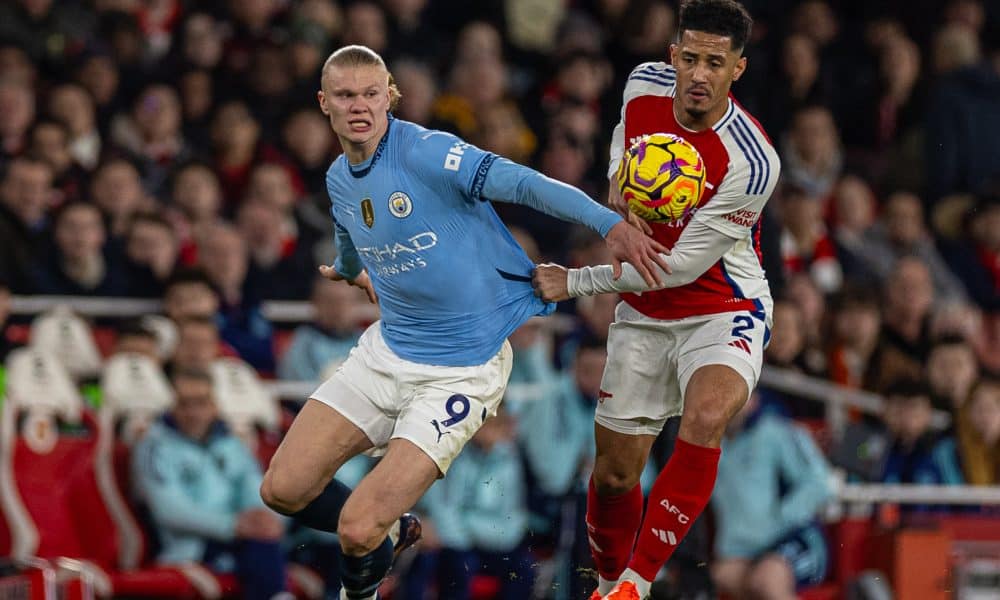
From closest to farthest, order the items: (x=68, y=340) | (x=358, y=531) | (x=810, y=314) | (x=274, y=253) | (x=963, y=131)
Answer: (x=358, y=531) → (x=68, y=340) → (x=274, y=253) → (x=810, y=314) → (x=963, y=131)

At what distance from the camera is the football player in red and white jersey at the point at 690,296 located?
688cm

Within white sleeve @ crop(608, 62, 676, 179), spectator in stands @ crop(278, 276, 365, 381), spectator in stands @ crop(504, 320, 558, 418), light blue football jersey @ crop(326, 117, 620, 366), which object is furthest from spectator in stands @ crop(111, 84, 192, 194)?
white sleeve @ crop(608, 62, 676, 179)

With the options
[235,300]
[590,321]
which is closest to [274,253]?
[235,300]

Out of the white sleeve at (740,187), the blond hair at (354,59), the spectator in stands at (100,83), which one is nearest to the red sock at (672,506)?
the white sleeve at (740,187)

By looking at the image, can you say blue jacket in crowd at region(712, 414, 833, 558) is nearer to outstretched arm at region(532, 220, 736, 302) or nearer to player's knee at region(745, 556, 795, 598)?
player's knee at region(745, 556, 795, 598)

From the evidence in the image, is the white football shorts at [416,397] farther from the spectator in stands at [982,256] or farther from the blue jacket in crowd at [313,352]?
the spectator in stands at [982,256]

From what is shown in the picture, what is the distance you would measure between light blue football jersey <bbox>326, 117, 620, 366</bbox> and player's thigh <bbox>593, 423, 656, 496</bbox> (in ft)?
2.06

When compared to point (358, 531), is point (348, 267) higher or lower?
higher

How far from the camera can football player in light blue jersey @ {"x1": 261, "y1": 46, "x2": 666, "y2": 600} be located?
6812 millimetres

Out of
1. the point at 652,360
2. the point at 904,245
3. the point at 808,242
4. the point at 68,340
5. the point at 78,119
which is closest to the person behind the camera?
the point at 652,360

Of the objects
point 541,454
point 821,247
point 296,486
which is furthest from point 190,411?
point 821,247

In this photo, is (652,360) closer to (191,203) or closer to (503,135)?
(191,203)

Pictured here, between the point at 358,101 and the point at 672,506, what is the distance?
6.22 feet

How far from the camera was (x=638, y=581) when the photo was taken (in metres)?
6.94
